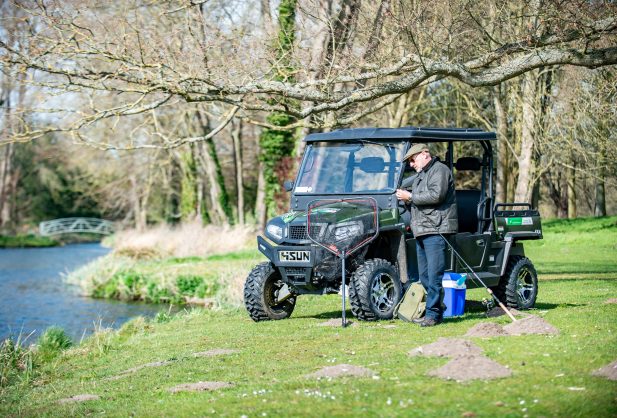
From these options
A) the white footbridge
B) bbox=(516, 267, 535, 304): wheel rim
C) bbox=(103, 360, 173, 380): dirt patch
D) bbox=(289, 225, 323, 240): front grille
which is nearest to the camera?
bbox=(103, 360, 173, 380): dirt patch

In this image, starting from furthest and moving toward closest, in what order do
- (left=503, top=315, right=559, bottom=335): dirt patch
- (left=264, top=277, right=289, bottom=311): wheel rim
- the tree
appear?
the tree < (left=264, top=277, right=289, bottom=311): wheel rim < (left=503, top=315, right=559, bottom=335): dirt patch

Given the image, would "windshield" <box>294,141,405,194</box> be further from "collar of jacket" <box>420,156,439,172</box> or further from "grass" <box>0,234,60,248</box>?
"grass" <box>0,234,60,248</box>

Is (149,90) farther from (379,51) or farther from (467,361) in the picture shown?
(467,361)

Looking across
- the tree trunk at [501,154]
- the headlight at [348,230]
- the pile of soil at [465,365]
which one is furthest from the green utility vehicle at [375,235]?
the tree trunk at [501,154]

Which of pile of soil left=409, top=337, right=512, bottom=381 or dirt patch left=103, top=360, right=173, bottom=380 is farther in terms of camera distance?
dirt patch left=103, top=360, right=173, bottom=380

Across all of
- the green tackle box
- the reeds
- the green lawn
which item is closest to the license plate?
the green lawn

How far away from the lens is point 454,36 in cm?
1598

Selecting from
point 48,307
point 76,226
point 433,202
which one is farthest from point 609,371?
point 76,226

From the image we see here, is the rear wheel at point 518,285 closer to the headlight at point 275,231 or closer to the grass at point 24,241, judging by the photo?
the headlight at point 275,231

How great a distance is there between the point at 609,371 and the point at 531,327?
236 centimetres

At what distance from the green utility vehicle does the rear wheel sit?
0.05 feet

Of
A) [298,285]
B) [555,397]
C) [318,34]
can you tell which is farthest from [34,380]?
[318,34]

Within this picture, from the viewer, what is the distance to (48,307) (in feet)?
77.4

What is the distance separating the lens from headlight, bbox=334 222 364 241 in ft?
38.9
